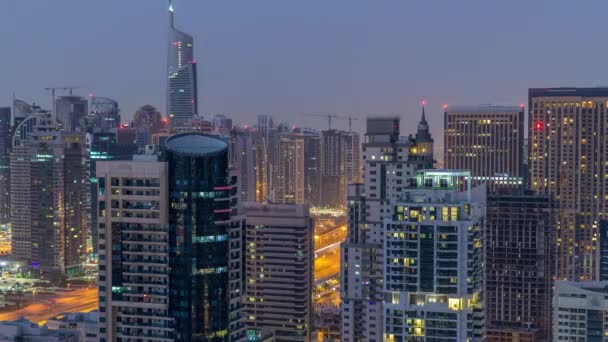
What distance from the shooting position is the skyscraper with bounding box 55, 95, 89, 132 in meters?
48.9

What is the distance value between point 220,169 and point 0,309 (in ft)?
65.8

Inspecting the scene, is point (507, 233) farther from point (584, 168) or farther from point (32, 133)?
point (32, 133)

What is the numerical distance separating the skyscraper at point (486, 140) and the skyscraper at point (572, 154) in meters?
1.01

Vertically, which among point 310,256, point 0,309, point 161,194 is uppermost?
point 161,194

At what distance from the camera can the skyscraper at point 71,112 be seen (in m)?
48.9

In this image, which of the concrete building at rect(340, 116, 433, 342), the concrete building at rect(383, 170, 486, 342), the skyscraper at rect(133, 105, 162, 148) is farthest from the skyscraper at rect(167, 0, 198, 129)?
the concrete building at rect(383, 170, 486, 342)

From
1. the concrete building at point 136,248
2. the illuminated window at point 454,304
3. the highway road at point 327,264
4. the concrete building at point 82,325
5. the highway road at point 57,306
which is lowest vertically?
the highway road at point 57,306

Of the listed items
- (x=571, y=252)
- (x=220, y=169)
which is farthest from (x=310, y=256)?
(x=571, y=252)

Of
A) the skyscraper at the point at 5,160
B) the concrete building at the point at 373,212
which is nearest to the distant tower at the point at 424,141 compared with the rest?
the concrete building at the point at 373,212

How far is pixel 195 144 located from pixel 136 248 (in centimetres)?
179

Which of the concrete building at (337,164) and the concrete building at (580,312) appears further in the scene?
the concrete building at (337,164)

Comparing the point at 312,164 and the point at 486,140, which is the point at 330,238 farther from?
the point at 312,164

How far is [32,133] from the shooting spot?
4384cm

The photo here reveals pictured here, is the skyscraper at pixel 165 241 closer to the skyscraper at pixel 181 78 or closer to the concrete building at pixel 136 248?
the concrete building at pixel 136 248
